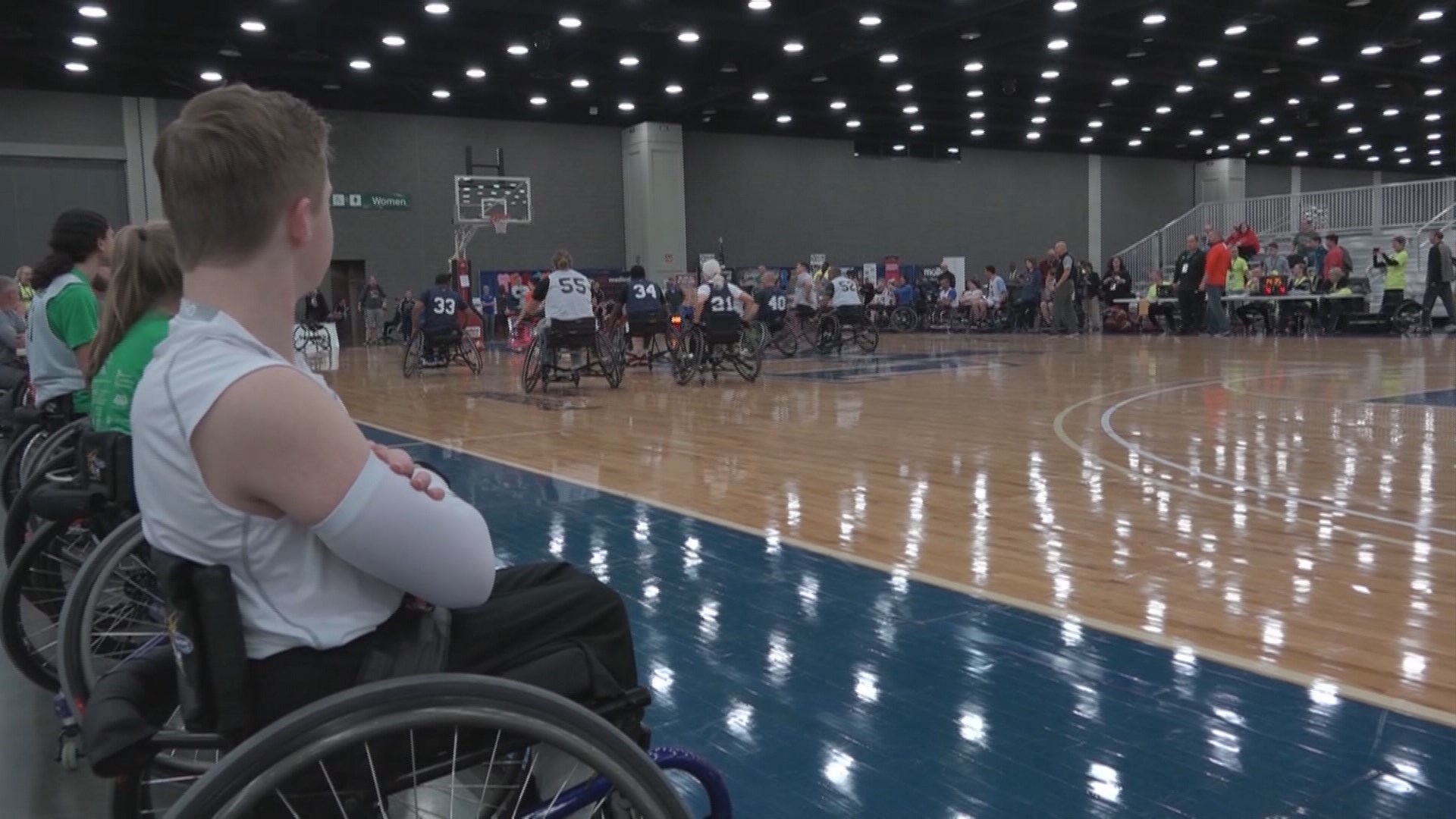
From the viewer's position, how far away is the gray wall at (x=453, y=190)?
67.4 feet

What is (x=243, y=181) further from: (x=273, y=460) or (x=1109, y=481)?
(x=1109, y=481)

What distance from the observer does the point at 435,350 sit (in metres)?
12.5

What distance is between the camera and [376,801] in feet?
3.79

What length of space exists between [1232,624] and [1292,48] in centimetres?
1789

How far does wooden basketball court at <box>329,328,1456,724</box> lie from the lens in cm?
284

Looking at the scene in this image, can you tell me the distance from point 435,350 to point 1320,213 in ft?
55.7

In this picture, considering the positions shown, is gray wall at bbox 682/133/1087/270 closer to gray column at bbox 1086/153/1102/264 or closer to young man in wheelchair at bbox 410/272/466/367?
gray column at bbox 1086/153/1102/264

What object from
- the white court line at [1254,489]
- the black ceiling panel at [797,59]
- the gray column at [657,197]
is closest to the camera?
the white court line at [1254,489]

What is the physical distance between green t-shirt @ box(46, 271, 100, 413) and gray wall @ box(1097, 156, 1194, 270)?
28.0m

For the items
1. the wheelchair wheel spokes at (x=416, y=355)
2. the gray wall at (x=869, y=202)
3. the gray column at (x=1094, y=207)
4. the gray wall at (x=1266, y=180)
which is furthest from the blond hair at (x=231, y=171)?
the gray wall at (x=1266, y=180)

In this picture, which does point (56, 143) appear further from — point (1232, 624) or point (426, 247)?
point (1232, 624)

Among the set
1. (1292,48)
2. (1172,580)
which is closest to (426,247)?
(1292,48)

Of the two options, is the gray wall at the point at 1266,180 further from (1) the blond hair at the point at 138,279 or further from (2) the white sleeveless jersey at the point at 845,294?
(1) the blond hair at the point at 138,279

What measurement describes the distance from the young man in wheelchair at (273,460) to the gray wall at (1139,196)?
2934 cm
